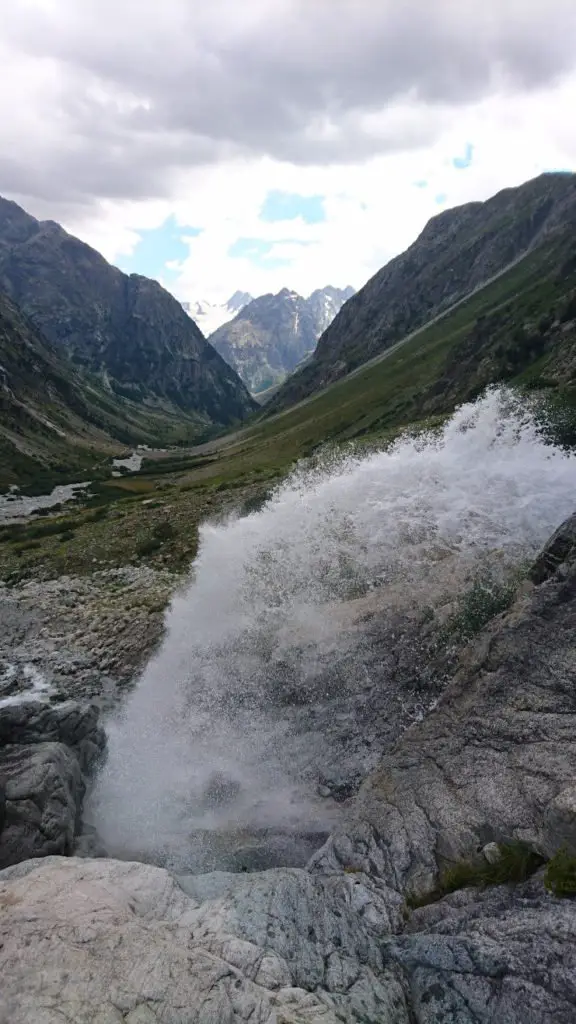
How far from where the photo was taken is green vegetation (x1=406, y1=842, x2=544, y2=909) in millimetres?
11609

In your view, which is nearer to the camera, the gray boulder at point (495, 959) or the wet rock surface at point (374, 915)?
the gray boulder at point (495, 959)

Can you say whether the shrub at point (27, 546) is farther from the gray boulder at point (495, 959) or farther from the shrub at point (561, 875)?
the shrub at point (561, 875)

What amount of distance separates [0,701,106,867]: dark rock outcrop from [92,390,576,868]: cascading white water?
125 centimetres

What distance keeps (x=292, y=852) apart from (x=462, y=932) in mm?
7319

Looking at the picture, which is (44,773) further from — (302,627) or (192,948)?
(302,627)

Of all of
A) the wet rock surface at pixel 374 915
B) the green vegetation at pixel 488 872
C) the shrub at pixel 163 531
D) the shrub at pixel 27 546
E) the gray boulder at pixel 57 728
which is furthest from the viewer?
the shrub at pixel 27 546

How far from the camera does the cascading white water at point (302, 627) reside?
66.4ft

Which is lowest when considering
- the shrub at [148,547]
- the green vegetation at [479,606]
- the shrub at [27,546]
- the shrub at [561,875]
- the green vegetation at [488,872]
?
the green vegetation at [479,606]

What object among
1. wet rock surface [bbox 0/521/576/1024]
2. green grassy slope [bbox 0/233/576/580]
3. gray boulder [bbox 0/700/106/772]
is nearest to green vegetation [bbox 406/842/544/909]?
wet rock surface [bbox 0/521/576/1024]

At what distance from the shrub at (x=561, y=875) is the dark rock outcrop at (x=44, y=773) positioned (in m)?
14.0

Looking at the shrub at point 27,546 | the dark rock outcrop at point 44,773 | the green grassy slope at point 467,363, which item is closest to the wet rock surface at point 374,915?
the dark rock outcrop at point 44,773

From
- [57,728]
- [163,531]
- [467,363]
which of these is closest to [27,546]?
[163,531]

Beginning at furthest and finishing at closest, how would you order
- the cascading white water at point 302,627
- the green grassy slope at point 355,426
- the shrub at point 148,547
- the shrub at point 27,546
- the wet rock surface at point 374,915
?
the shrub at point 27,546 → the green grassy slope at point 355,426 → the shrub at point 148,547 → the cascading white water at point 302,627 → the wet rock surface at point 374,915

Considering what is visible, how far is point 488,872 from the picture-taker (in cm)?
1202
